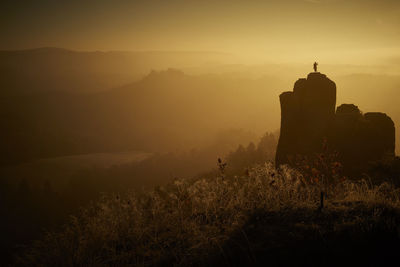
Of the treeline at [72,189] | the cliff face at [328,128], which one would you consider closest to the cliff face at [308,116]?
the cliff face at [328,128]

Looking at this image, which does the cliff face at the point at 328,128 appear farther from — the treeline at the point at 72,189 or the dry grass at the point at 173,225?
the treeline at the point at 72,189

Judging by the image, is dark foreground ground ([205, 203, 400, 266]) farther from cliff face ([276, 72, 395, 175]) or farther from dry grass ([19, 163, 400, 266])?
cliff face ([276, 72, 395, 175])

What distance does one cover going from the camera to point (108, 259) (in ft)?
16.4

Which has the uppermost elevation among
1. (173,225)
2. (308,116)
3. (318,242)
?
(308,116)

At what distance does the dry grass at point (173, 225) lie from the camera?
5.09 metres

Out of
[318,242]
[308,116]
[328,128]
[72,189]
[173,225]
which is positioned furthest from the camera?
[72,189]

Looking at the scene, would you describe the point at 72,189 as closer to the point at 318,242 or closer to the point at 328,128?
the point at 328,128

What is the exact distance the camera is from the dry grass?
5.09 meters

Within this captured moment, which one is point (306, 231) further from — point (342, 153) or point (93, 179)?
point (93, 179)

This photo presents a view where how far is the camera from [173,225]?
6.04 m

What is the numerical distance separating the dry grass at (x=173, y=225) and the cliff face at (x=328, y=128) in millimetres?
16088

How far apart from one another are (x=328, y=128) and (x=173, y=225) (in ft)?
66.5

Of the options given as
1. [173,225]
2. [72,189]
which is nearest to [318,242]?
[173,225]

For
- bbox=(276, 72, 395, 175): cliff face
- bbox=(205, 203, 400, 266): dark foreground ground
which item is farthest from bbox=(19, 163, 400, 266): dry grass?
bbox=(276, 72, 395, 175): cliff face
